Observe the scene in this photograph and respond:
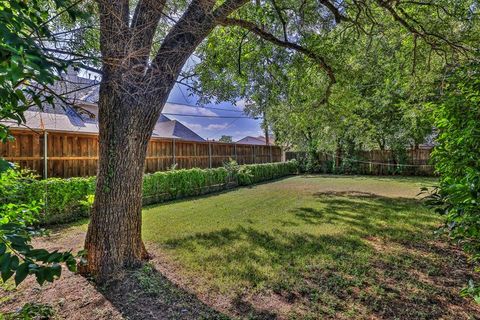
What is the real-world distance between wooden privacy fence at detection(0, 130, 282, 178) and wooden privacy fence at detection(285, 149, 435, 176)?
31.8ft

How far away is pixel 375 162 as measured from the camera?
17125 millimetres

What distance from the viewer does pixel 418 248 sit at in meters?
4.18

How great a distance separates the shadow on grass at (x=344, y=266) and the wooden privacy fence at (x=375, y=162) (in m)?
11.7

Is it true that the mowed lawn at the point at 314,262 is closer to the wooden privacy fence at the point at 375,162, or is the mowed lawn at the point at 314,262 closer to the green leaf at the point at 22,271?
the green leaf at the point at 22,271

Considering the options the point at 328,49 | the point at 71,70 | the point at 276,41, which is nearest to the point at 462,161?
the point at 71,70

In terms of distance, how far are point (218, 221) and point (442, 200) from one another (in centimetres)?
441

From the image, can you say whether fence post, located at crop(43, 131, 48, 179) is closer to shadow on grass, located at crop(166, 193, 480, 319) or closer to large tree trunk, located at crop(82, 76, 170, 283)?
shadow on grass, located at crop(166, 193, 480, 319)

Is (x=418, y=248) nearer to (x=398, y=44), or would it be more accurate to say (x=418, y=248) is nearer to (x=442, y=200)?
(x=442, y=200)

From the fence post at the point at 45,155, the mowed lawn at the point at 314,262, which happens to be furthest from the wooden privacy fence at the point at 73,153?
the mowed lawn at the point at 314,262

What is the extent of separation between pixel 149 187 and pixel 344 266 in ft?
19.8

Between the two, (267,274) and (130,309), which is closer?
(130,309)

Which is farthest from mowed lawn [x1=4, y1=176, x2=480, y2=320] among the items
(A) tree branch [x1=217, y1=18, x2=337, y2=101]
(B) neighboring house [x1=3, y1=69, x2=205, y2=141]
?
(A) tree branch [x1=217, y1=18, x2=337, y2=101]

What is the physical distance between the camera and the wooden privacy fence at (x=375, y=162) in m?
15.7

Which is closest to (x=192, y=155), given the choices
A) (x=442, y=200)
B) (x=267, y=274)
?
(x=267, y=274)
